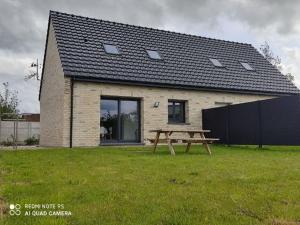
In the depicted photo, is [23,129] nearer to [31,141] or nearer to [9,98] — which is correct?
[31,141]

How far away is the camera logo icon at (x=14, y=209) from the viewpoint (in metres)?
3.19

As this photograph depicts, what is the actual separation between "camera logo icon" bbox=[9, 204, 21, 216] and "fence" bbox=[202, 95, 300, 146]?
1109cm

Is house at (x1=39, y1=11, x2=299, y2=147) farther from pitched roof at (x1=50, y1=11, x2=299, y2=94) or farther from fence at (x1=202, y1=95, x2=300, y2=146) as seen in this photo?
fence at (x1=202, y1=95, x2=300, y2=146)

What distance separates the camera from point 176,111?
16.8 metres

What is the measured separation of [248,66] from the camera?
66.7 feet

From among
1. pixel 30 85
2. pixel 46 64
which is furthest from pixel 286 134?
pixel 30 85

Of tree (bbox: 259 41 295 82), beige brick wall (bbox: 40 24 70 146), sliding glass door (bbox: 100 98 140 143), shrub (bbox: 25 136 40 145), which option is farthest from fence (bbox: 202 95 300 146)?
tree (bbox: 259 41 295 82)

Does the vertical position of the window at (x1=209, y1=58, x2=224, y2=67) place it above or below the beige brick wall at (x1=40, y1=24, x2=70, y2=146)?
above

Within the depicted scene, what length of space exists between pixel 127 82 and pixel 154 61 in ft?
8.01

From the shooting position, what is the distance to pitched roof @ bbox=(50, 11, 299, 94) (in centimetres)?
1512

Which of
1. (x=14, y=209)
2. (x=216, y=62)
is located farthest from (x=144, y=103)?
(x=14, y=209)

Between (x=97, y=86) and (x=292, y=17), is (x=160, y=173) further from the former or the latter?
(x=292, y=17)

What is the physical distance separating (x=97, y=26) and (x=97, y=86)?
4.33m

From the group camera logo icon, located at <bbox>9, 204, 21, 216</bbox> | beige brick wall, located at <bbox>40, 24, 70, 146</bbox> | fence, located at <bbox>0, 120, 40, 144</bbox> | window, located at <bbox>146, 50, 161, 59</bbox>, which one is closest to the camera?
camera logo icon, located at <bbox>9, 204, 21, 216</bbox>
